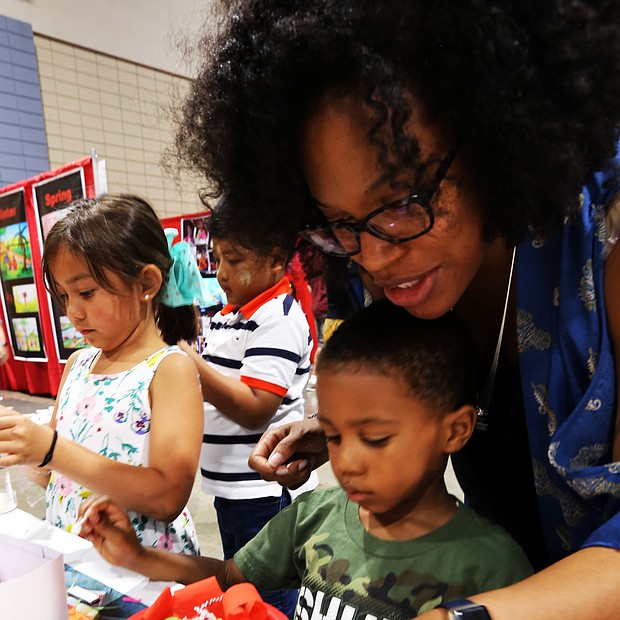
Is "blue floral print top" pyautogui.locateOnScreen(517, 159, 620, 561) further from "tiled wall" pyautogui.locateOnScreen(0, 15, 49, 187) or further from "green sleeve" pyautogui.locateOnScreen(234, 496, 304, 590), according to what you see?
"tiled wall" pyautogui.locateOnScreen(0, 15, 49, 187)

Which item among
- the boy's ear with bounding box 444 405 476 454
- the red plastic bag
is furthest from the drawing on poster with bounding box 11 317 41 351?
the boy's ear with bounding box 444 405 476 454

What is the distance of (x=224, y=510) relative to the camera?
1712mm

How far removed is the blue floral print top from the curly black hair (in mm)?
42

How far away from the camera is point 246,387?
5.30ft

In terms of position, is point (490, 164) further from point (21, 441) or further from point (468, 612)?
point (21, 441)

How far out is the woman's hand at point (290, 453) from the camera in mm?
939

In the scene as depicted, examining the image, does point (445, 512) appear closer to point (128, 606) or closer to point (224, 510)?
point (128, 606)

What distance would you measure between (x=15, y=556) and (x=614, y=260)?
84 centimetres

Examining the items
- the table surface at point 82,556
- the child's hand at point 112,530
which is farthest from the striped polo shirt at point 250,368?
the child's hand at point 112,530

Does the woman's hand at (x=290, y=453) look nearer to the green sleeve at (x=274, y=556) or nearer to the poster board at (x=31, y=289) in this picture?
the green sleeve at (x=274, y=556)

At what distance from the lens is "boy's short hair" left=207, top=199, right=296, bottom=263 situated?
0.95 metres

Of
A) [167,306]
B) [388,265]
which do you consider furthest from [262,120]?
[167,306]

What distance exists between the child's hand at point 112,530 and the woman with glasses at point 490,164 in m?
0.53

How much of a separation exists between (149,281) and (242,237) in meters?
0.42
